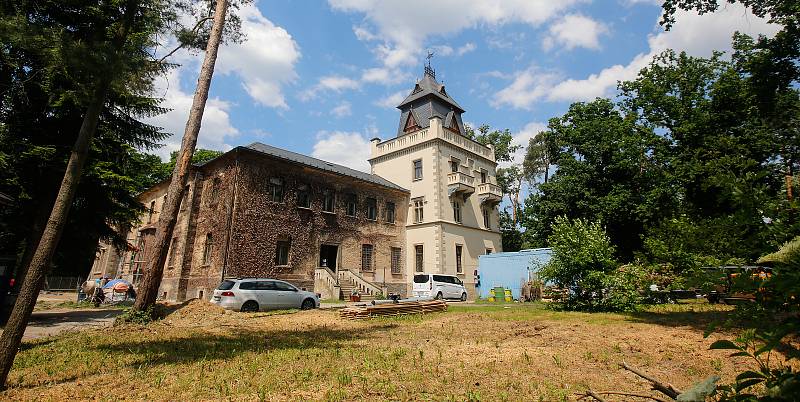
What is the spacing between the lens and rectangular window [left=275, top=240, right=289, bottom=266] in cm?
2430

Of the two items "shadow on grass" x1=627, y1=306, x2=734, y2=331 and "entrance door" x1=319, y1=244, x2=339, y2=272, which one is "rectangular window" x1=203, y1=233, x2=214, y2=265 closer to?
"entrance door" x1=319, y1=244, x2=339, y2=272

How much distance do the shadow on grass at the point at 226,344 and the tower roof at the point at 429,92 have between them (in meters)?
27.7

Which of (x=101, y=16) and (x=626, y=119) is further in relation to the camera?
(x=626, y=119)

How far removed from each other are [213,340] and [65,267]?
46.7 metres

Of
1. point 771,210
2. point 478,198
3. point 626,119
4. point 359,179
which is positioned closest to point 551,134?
point 626,119

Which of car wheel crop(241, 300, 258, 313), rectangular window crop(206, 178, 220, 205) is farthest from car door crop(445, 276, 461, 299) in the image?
rectangular window crop(206, 178, 220, 205)

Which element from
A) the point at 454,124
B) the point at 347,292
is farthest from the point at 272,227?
the point at 454,124

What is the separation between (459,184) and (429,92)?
9.32 m

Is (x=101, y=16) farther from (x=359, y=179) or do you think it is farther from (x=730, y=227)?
(x=359, y=179)

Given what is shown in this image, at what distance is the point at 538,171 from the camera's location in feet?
143

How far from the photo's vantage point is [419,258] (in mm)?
31672

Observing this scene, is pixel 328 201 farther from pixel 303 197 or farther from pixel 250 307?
pixel 250 307

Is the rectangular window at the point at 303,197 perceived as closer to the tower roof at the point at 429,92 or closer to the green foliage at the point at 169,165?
the tower roof at the point at 429,92

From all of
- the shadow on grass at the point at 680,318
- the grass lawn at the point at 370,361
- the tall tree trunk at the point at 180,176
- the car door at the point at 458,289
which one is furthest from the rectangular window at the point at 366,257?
the shadow on grass at the point at 680,318
